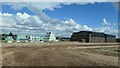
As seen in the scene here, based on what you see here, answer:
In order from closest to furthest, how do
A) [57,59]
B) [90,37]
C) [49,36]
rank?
1. [57,59]
2. [49,36]
3. [90,37]

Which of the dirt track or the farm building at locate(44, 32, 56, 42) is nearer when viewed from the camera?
the dirt track

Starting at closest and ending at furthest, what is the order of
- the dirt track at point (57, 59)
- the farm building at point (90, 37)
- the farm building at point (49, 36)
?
the dirt track at point (57, 59), the farm building at point (49, 36), the farm building at point (90, 37)

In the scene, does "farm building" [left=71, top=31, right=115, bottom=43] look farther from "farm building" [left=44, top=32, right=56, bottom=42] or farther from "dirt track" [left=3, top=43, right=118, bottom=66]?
"dirt track" [left=3, top=43, right=118, bottom=66]

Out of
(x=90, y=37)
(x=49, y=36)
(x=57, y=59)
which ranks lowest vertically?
(x=57, y=59)

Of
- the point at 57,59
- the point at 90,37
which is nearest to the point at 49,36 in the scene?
the point at 90,37

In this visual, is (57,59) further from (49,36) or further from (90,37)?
(90,37)

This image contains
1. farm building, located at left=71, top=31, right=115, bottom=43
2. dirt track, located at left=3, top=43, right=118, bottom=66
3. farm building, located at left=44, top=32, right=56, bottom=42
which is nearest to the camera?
dirt track, located at left=3, top=43, right=118, bottom=66

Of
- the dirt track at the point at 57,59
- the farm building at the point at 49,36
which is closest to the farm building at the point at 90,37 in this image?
the farm building at the point at 49,36

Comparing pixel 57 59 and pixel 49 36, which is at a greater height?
pixel 49 36

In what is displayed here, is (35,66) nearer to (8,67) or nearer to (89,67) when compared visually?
(8,67)

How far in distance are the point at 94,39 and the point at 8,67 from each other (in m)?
152

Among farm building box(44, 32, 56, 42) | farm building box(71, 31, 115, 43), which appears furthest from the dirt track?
farm building box(71, 31, 115, 43)

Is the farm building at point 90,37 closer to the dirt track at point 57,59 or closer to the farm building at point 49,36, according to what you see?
the farm building at point 49,36

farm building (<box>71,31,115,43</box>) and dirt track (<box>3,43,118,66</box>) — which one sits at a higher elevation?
farm building (<box>71,31,115,43</box>)
